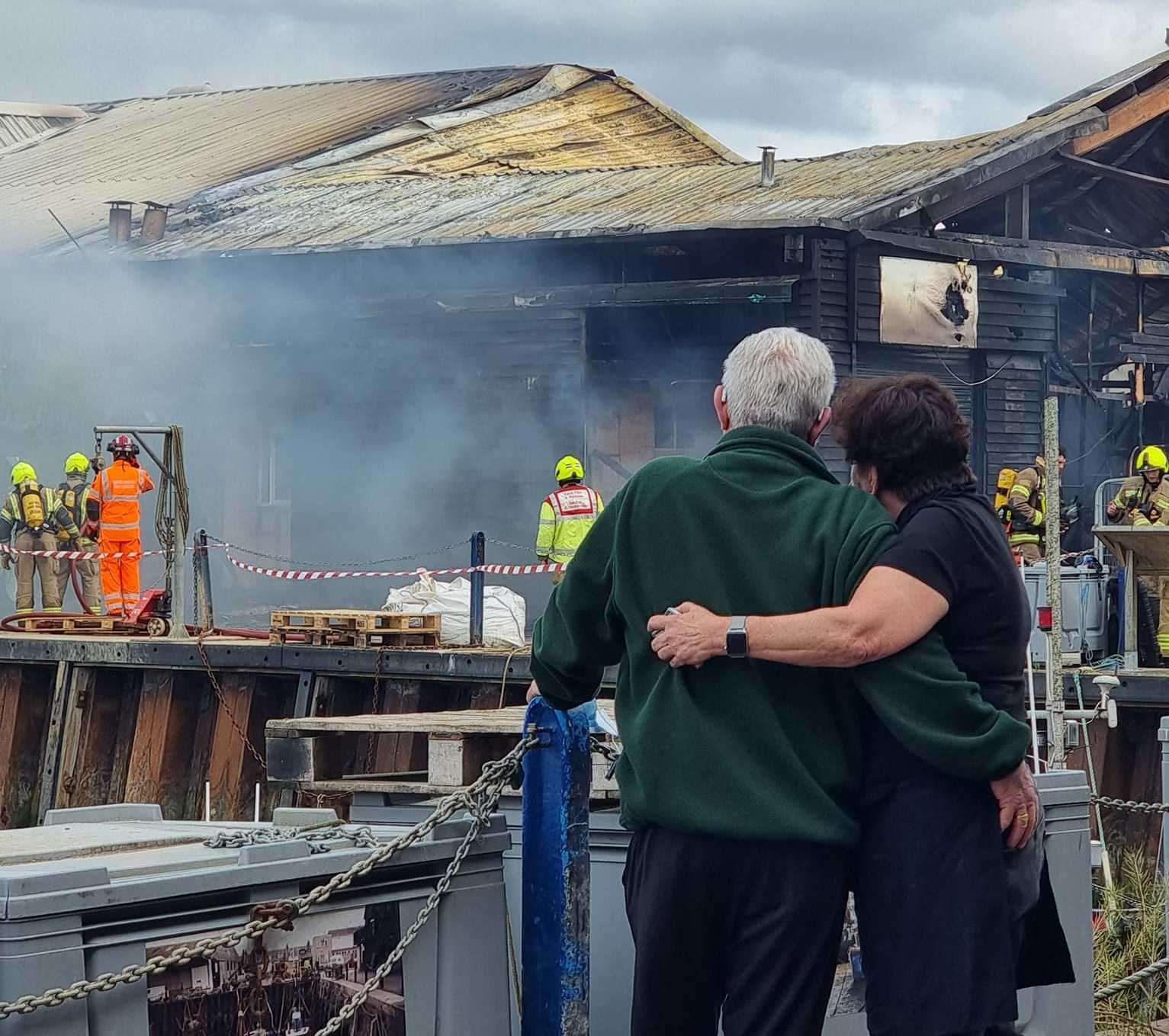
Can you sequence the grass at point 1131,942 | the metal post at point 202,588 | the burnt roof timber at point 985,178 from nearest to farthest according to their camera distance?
the grass at point 1131,942
the metal post at point 202,588
the burnt roof timber at point 985,178

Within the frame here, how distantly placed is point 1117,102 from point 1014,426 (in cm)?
416

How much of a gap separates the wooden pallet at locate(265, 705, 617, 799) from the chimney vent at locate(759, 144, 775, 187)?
15.5 metres

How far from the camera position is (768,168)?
2148 centimetres

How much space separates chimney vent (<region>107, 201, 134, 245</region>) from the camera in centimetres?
2411

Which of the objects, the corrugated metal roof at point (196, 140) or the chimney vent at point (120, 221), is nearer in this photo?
the chimney vent at point (120, 221)

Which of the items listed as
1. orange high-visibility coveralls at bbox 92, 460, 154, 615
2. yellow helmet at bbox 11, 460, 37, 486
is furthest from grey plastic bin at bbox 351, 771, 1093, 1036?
yellow helmet at bbox 11, 460, 37, 486

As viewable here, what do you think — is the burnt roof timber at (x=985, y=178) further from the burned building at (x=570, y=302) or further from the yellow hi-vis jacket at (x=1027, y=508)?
the yellow hi-vis jacket at (x=1027, y=508)

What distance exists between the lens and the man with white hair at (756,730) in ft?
11.5

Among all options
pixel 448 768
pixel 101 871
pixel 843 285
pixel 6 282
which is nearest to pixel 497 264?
pixel 843 285

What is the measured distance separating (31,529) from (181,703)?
273 inches

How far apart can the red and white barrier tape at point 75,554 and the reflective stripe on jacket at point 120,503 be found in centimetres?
17

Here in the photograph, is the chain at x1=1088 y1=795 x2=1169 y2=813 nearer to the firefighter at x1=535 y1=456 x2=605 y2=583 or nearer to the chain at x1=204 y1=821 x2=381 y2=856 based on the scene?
the chain at x1=204 y1=821 x2=381 y2=856

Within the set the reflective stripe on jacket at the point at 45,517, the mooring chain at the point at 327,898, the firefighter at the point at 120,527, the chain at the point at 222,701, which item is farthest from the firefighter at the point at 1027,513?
the mooring chain at the point at 327,898

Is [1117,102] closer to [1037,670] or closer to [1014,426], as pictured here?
[1014,426]
